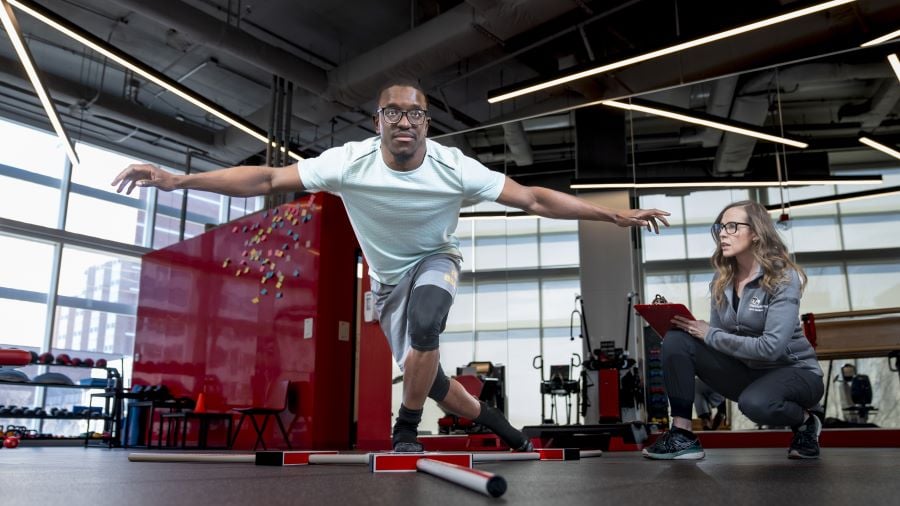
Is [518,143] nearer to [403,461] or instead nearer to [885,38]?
[885,38]

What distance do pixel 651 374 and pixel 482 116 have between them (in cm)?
482

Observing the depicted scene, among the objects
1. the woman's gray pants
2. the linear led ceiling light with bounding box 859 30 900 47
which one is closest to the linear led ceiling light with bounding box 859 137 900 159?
the linear led ceiling light with bounding box 859 30 900 47

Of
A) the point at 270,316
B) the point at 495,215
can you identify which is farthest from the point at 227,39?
the point at 495,215

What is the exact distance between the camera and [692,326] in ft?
9.09

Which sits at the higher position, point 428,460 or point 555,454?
point 428,460

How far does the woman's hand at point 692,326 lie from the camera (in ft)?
8.99

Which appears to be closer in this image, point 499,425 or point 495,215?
point 499,425

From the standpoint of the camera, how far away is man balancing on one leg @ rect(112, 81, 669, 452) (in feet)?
8.10

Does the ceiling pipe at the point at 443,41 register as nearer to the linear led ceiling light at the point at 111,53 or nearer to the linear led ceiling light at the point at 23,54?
the linear led ceiling light at the point at 111,53

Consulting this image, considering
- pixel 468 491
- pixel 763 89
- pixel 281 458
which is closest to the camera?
pixel 468 491

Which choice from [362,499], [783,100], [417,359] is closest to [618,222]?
[417,359]

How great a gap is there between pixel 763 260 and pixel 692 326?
1.16ft

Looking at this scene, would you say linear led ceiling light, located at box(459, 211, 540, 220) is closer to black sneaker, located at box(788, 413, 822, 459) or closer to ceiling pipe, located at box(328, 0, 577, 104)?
ceiling pipe, located at box(328, 0, 577, 104)

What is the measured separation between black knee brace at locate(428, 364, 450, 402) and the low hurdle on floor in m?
0.25
